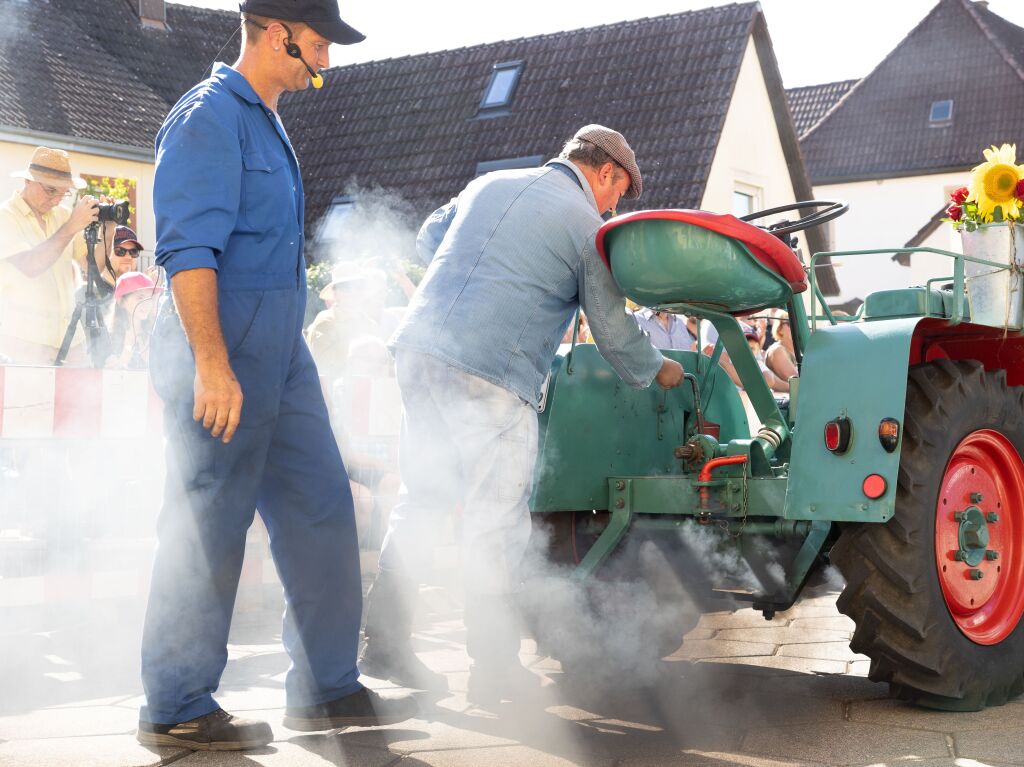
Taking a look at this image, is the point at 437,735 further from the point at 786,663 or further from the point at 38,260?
the point at 38,260

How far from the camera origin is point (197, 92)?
3391 mm

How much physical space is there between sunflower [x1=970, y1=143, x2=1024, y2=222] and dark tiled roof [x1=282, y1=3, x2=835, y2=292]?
14.9m

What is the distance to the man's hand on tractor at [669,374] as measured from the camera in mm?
4012

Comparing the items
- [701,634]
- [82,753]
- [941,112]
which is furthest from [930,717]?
[941,112]

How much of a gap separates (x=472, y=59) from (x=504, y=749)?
72.5 ft

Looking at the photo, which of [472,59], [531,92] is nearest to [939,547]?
[531,92]

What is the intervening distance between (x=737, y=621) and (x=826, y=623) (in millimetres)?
358

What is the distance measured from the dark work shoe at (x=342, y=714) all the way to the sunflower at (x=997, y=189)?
2.73m

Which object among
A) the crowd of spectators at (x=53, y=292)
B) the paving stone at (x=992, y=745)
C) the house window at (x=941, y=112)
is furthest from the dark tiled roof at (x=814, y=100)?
the paving stone at (x=992, y=745)

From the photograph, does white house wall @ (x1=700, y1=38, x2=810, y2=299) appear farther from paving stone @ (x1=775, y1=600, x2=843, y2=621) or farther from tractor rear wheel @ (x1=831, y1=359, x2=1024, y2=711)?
tractor rear wheel @ (x1=831, y1=359, x2=1024, y2=711)

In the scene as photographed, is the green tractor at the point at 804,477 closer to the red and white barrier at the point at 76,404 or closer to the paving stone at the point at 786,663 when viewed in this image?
the paving stone at the point at 786,663

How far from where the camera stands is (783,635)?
203 inches

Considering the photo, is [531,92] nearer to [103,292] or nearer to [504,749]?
[103,292]

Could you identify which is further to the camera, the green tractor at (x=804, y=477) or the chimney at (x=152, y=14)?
the chimney at (x=152, y=14)
